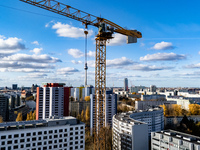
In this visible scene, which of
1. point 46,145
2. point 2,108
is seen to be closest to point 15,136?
point 46,145

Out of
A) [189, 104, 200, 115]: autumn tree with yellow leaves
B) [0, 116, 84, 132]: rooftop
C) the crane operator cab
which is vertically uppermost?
the crane operator cab

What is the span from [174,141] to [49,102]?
21744mm

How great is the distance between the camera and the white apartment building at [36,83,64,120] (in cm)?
2920

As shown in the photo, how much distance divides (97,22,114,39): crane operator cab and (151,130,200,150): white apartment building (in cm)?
1139

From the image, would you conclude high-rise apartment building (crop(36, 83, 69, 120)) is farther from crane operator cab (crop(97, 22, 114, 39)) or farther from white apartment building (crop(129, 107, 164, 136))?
crane operator cab (crop(97, 22, 114, 39))

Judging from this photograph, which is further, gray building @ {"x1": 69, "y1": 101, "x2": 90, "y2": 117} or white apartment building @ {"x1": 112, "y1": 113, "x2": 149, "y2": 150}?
gray building @ {"x1": 69, "y1": 101, "x2": 90, "y2": 117}

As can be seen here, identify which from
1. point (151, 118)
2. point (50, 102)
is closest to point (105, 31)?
point (151, 118)

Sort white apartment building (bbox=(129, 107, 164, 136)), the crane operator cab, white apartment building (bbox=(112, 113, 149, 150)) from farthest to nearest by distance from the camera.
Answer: white apartment building (bbox=(129, 107, 164, 136))
the crane operator cab
white apartment building (bbox=(112, 113, 149, 150))

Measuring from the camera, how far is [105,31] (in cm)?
1939

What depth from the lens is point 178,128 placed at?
31375 millimetres

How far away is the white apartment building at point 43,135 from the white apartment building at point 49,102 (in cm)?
1433

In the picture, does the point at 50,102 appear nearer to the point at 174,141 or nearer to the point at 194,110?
the point at 174,141

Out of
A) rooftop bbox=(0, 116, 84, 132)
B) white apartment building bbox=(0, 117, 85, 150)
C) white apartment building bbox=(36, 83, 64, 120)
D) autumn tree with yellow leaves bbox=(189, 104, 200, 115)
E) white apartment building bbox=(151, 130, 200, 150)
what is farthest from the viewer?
autumn tree with yellow leaves bbox=(189, 104, 200, 115)

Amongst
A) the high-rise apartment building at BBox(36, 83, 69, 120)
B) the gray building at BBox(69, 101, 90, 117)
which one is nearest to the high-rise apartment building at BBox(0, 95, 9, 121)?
the high-rise apartment building at BBox(36, 83, 69, 120)
